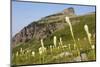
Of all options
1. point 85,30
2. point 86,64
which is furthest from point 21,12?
point 86,64

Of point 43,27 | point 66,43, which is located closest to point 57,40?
point 66,43

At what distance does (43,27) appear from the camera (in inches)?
91.4

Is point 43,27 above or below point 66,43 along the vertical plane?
above

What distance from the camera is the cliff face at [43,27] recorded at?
2.23 metres

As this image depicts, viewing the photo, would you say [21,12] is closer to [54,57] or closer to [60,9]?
[60,9]

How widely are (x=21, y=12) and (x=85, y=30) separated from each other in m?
0.80

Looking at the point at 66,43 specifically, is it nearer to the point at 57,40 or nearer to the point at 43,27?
the point at 57,40

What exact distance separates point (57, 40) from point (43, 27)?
22 cm

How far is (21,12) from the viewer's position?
2221 millimetres

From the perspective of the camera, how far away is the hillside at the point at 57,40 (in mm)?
2232

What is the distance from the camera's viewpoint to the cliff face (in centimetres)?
223

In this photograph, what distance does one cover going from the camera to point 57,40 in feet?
7.80

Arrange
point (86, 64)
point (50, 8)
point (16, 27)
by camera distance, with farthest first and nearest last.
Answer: point (86, 64)
point (50, 8)
point (16, 27)

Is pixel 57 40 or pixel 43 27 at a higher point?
pixel 43 27
